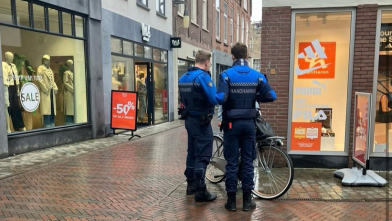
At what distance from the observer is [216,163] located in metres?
4.68

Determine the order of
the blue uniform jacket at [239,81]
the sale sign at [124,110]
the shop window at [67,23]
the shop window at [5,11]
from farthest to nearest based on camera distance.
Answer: the sale sign at [124,110] < the shop window at [67,23] < the shop window at [5,11] < the blue uniform jacket at [239,81]

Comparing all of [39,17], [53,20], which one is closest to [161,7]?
[53,20]

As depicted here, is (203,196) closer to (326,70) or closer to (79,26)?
(326,70)

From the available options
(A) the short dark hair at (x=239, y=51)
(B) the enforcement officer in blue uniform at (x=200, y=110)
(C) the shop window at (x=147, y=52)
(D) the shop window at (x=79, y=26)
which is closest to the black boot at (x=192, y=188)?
(B) the enforcement officer in blue uniform at (x=200, y=110)

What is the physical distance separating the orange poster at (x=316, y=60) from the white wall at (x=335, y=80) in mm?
61

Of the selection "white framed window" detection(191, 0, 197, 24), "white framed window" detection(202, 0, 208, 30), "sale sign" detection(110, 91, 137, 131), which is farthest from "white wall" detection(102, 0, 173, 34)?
"white framed window" detection(202, 0, 208, 30)

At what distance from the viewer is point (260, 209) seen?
3916mm

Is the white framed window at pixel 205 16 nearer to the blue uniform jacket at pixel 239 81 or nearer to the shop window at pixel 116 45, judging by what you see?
the shop window at pixel 116 45

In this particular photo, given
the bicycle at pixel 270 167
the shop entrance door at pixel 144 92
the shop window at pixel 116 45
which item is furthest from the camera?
the shop entrance door at pixel 144 92

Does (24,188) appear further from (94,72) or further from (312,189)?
(94,72)

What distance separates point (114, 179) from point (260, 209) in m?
2.50

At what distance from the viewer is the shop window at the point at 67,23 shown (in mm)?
8188

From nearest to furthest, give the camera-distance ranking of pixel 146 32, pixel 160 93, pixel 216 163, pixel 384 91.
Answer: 1. pixel 216 163
2. pixel 384 91
3. pixel 146 32
4. pixel 160 93

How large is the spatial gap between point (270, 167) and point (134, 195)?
195 cm
